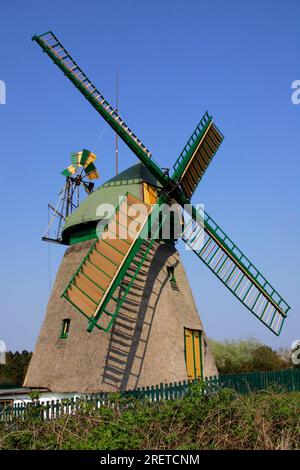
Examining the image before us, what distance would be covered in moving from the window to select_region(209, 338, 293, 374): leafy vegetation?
28.8 feet

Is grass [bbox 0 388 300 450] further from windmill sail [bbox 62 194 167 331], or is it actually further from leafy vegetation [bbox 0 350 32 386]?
leafy vegetation [bbox 0 350 32 386]

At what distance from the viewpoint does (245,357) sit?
3183 cm

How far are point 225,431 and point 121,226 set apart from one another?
25.1 ft

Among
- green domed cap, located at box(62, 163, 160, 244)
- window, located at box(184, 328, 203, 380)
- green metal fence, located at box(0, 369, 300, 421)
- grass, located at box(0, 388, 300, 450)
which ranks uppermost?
green domed cap, located at box(62, 163, 160, 244)

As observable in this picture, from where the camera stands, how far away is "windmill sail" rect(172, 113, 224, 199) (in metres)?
16.1

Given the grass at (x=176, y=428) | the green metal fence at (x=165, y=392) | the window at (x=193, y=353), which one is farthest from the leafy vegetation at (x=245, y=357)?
the grass at (x=176, y=428)

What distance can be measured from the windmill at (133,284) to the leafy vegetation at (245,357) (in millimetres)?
8564

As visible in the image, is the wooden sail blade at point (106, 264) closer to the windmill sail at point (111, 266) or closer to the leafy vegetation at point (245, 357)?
the windmill sail at point (111, 266)

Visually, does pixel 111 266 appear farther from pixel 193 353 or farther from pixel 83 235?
pixel 193 353

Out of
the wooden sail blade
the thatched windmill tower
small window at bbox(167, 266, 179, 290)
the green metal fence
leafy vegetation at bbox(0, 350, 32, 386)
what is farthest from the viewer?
leafy vegetation at bbox(0, 350, 32, 386)

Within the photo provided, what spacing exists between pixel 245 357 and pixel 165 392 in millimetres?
21702

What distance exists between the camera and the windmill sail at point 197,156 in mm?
16141

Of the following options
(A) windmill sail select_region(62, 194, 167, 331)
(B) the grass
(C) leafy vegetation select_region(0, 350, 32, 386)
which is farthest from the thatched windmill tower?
(C) leafy vegetation select_region(0, 350, 32, 386)
